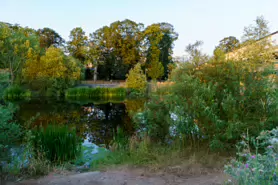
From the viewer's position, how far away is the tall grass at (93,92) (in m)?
30.6

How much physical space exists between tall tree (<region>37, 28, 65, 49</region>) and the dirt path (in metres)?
46.4

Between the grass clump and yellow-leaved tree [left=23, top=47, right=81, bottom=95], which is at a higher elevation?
yellow-leaved tree [left=23, top=47, right=81, bottom=95]

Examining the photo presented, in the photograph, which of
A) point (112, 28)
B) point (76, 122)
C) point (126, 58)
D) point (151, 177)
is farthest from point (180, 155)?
point (112, 28)

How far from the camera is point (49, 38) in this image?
48.4m

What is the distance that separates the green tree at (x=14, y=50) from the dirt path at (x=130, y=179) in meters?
29.3

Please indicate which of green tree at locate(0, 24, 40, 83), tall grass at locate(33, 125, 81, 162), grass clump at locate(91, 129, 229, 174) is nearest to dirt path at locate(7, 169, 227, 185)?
grass clump at locate(91, 129, 229, 174)

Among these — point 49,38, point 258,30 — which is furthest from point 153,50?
point 258,30

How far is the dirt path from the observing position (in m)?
3.83

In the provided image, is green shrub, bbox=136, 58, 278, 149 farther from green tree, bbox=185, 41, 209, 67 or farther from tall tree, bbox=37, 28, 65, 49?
tall tree, bbox=37, 28, 65, 49

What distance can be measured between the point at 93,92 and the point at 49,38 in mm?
23344

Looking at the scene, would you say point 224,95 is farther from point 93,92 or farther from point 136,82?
point 136,82

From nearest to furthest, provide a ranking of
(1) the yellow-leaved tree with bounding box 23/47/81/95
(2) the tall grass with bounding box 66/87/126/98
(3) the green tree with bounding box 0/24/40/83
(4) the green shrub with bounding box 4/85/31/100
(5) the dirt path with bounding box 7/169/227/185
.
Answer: (5) the dirt path with bounding box 7/169/227/185 → (4) the green shrub with bounding box 4/85/31/100 → (1) the yellow-leaved tree with bounding box 23/47/81/95 → (3) the green tree with bounding box 0/24/40/83 → (2) the tall grass with bounding box 66/87/126/98

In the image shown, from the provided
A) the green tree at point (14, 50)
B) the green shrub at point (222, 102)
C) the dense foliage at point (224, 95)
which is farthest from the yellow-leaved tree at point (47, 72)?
the green shrub at point (222, 102)

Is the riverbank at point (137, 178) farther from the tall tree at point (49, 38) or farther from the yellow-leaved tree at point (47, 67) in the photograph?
the tall tree at point (49, 38)
